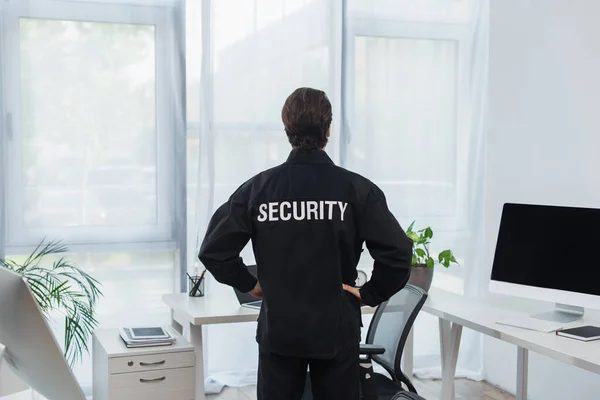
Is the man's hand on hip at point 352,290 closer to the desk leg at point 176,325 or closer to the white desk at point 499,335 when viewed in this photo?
the white desk at point 499,335

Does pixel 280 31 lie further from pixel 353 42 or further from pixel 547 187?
pixel 547 187

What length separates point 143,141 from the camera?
4.19m

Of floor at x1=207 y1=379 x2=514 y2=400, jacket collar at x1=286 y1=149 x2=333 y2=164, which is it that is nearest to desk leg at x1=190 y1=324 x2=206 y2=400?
floor at x1=207 y1=379 x2=514 y2=400

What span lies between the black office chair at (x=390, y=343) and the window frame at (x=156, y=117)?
1.55 metres

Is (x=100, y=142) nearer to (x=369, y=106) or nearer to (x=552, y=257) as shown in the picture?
(x=369, y=106)

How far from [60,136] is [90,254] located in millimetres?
623

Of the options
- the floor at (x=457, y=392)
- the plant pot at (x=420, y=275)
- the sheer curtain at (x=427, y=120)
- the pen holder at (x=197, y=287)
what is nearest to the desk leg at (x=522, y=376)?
the plant pot at (x=420, y=275)

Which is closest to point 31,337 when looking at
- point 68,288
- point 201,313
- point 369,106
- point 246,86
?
point 201,313

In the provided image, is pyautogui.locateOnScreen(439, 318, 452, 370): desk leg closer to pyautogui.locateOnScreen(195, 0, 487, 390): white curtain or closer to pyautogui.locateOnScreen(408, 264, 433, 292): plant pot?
pyautogui.locateOnScreen(408, 264, 433, 292): plant pot

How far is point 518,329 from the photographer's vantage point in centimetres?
307

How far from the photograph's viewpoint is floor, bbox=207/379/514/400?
4.25 metres

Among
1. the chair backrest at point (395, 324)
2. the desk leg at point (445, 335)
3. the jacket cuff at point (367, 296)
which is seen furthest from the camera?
the desk leg at point (445, 335)

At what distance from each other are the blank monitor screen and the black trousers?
3.67ft

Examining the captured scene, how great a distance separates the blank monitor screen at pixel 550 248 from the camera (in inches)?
123
